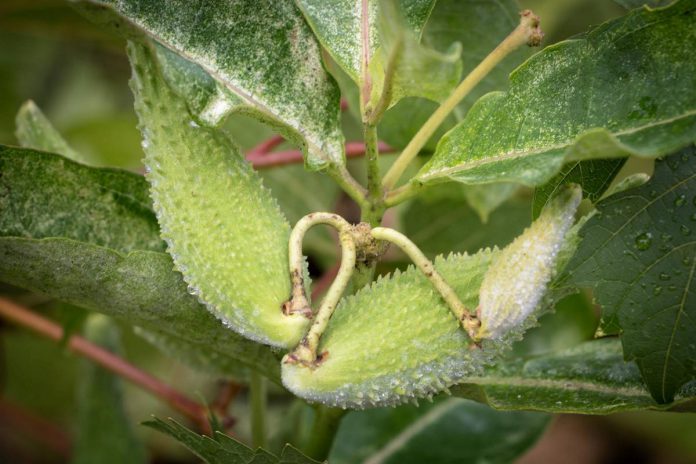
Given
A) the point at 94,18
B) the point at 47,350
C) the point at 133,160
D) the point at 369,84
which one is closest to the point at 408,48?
the point at 369,84

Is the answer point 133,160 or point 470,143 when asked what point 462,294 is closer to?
point 470,143


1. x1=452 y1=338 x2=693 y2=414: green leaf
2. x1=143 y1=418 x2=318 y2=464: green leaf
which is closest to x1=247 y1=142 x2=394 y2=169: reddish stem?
x1=452 y1=338 x2=693 y2=414: green leaf

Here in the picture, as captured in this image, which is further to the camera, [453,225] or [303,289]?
[453,225]

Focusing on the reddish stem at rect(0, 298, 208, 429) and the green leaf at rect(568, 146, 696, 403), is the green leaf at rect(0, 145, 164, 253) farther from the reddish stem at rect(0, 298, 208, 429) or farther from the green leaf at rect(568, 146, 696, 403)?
the green leaf at rect(568, 146, 696, 403)

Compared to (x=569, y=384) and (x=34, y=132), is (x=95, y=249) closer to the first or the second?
(x=34, y=132)

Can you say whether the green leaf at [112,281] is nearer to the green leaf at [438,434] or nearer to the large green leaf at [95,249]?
the large green leaf at [95,249]

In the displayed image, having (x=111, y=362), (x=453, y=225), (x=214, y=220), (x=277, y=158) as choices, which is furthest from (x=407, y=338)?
(x=453, y=225)
